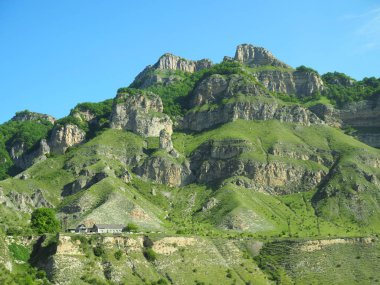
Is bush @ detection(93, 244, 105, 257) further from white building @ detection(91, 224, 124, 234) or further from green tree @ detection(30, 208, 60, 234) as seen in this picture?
white building @ detection(91, 224, 124, 234)

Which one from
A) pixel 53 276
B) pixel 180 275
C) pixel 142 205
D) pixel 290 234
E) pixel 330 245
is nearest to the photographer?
pixel 53 276

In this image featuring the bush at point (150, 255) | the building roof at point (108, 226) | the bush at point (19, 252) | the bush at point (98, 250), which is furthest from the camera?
the building roof at point (108, 226)

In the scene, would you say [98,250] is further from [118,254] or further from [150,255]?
[150,255]

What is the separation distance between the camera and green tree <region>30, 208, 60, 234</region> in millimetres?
155250

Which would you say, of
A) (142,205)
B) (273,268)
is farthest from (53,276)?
(142,205)

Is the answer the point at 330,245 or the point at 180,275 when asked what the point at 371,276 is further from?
the point at 180,275

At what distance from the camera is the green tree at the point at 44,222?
155250 millimetres

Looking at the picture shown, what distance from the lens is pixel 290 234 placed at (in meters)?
185

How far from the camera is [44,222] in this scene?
15825cm

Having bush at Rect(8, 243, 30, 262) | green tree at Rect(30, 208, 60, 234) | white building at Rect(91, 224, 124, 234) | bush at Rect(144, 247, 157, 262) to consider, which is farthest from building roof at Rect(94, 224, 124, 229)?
bush at Rect(8, 243, 30, 262)

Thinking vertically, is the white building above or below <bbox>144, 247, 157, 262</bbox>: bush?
above

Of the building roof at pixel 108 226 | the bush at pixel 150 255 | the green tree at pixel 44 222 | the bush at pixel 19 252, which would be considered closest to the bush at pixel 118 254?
the bush at pixel 150 255

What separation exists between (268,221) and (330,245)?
121 feet

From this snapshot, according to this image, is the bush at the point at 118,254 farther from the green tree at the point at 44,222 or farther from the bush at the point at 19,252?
the green tree at the point at 44,222
